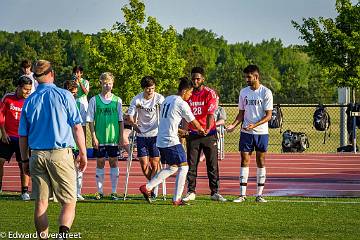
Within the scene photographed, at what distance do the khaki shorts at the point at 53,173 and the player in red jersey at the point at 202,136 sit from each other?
5272 mm

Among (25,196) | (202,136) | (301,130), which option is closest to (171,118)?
(202,136)

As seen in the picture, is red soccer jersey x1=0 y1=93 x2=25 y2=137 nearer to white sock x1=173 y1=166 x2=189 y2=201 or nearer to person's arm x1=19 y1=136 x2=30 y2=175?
white sock x1=173 y1=166 x2=189 y2=201

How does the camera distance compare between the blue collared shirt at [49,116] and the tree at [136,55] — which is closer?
the blue collared shirt at [49,116]

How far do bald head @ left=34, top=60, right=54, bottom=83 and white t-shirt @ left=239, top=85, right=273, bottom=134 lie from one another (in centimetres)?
562

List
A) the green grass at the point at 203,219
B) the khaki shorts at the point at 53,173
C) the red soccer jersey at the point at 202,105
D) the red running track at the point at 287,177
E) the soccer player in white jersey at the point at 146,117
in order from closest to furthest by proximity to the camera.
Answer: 1. the khaki shorts at the point at 53,173
2. the green grass at the point at 203,219
3. the red soccer jersey at the point at 202,105
4. the soccer player in white jersey at the point at 146,117
5. the red running track at the point at 287,177

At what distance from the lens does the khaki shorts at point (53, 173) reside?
31.7 feet

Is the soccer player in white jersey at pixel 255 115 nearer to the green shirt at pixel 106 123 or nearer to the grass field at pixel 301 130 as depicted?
the green shirt at pixel 106 123

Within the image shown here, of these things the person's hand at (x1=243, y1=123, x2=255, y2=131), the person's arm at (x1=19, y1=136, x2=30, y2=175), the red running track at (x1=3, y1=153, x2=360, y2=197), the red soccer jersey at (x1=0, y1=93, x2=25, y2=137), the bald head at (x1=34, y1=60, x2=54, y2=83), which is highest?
the bald head at (x1=34, y1=60, x2=54, y2=83)

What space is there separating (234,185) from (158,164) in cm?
375

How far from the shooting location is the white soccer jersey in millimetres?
15266

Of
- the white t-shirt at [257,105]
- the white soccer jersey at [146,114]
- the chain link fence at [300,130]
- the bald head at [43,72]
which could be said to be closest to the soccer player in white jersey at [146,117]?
the white soccer jersey at [146,114]

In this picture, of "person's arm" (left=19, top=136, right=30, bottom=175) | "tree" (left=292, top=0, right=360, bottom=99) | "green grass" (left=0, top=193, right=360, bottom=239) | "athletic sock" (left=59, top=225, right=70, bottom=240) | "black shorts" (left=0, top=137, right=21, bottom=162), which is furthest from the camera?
"tree" (left=292, top=0, right=360, bottom=99)

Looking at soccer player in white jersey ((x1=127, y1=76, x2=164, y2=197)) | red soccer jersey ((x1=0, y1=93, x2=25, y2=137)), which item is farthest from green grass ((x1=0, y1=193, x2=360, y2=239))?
red soccer jersey ((x1=0, y1=93, x2=25, y2=137))

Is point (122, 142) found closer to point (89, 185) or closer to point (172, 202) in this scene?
point (172, 202)
